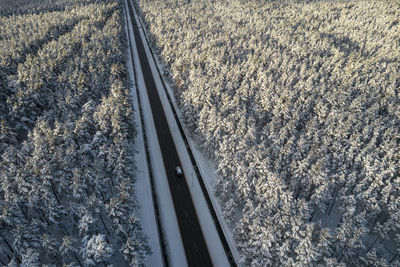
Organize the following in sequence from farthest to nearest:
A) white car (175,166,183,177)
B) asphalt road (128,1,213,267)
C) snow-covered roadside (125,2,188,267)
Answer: white car (175,166,183,177)
asphalt road (128,1,213,267)
snow-covered roadside (125,2,188,267)

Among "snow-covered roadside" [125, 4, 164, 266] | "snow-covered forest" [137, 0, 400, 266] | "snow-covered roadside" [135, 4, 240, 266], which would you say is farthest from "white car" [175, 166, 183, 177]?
"snow-covered forest" [137, 0, 400, 266]

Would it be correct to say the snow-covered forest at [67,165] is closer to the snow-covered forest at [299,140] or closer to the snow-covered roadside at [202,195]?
the snow-covered roadside at [202,195]

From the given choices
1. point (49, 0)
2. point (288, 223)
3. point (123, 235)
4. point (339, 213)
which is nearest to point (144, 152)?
point (123, 235)

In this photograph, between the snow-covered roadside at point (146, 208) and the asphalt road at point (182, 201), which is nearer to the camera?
the snow-covered roadside at point (146, 208)

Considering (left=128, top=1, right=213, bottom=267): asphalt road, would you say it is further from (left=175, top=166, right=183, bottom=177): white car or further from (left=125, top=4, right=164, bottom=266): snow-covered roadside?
(left=125, top=4, right=164, bottom=266): snow-covered roadside

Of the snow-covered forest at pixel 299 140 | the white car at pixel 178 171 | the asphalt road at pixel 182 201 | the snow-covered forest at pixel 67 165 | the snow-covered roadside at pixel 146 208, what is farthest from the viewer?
the white car at pixel 178 171

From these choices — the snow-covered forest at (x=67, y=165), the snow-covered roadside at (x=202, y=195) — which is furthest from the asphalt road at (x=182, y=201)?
the snow-covered forest at (x=67, y=165)

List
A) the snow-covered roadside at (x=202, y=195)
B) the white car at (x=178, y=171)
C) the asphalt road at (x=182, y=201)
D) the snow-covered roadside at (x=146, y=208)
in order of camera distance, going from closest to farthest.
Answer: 1. the snow-covered roadside at (x=146, y=208)
2. the asphalt road at (x=182, y=201)
3. the snow-covered roadside at (x=202, y=195)
4. the white car at (x=178, y=171)
